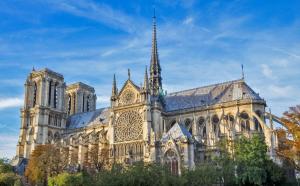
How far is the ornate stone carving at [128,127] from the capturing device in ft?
201

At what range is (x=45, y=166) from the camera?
55.8 meters

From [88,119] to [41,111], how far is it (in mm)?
9658

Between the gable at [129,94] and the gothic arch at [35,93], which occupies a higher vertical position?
the gothic arch at [35,93]

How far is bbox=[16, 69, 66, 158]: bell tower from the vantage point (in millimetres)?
75750

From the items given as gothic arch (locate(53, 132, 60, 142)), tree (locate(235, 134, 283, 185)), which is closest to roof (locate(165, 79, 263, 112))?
tree (locate(235, 134, 283, 185))

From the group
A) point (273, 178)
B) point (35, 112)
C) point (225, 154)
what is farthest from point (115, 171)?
point (35, 112)

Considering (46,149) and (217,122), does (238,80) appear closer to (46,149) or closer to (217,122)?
(217,122)

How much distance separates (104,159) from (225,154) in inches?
904

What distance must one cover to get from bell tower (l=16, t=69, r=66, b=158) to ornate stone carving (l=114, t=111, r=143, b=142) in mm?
19218

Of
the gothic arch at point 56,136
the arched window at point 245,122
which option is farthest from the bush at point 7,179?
the arched window at point 245,122

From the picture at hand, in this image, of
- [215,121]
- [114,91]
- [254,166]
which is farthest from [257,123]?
[114,91]

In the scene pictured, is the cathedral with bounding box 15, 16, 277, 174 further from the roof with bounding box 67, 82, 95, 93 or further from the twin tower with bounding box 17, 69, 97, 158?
the roof with bounding box 67, 82, 95, 93

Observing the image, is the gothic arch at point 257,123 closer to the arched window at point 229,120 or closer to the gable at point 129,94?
the arched window at point 229,120

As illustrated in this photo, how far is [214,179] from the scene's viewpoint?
37.3 metres
